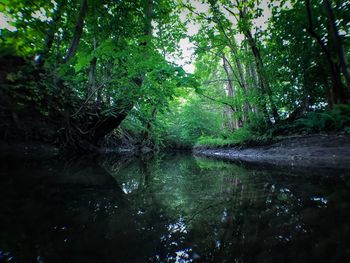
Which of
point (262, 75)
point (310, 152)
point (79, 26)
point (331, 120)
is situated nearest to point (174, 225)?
point (79, 26)

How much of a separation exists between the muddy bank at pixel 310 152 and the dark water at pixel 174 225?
3105mm

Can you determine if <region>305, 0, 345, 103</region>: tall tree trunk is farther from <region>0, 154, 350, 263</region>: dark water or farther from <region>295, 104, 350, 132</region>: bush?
<region>0, 154, 350, 263</region>: dark water

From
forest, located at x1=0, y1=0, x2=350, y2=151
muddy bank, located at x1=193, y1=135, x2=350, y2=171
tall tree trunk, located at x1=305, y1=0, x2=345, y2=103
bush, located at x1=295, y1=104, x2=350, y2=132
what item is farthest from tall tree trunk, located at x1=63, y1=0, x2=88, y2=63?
bush, located at x1=295, y1=104, x2=350, y2=132

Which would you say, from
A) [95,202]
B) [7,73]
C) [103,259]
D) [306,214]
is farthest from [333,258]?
[7,73]

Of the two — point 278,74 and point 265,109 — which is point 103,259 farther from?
point 265,109

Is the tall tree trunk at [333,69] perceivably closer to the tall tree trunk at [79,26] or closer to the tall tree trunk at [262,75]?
the tall tree trunk at [262,75]

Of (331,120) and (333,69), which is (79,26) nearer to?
(333,69)

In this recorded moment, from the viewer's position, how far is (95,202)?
80.7 inches

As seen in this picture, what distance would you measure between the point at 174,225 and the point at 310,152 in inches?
235

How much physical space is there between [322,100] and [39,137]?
34.7ft

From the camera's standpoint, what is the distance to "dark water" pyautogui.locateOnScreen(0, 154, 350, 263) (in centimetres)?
109

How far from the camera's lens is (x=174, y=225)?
5.05 ft

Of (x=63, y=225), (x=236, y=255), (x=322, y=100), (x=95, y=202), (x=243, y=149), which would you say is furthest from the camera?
(x=243, y=149)

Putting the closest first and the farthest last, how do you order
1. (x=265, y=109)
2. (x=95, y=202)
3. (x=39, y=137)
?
(x=95, y=202) < (x=39, y=137) < (x=265, y=109)
